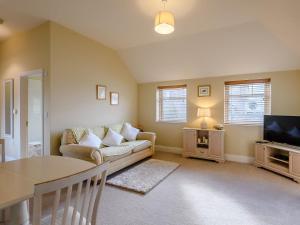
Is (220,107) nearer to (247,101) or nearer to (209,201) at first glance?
(247,101)

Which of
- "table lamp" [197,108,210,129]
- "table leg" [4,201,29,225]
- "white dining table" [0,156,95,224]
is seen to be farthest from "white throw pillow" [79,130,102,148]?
"table lamp" [197,108,210,129]

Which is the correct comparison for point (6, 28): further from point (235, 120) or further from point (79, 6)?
point (235, 120)

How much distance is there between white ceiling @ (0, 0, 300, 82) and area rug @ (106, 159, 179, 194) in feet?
8.06

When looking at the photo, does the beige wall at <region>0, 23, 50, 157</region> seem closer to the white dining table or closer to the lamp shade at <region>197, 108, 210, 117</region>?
the white dining table

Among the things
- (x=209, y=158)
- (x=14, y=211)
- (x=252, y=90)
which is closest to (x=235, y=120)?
(x=252, y=90)

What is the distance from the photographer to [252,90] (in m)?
4.23

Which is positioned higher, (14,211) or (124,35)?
(124,35)

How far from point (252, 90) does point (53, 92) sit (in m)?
4.29

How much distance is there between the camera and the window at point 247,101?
410 centimetres

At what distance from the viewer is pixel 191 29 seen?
3469 mm

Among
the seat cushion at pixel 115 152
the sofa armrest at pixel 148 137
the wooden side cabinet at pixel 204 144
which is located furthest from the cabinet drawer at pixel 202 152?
the seat cushion at pixel 115 152

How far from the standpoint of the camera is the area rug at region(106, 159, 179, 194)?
2.87m

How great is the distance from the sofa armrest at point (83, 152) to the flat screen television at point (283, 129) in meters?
3.45

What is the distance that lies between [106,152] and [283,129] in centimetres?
347
